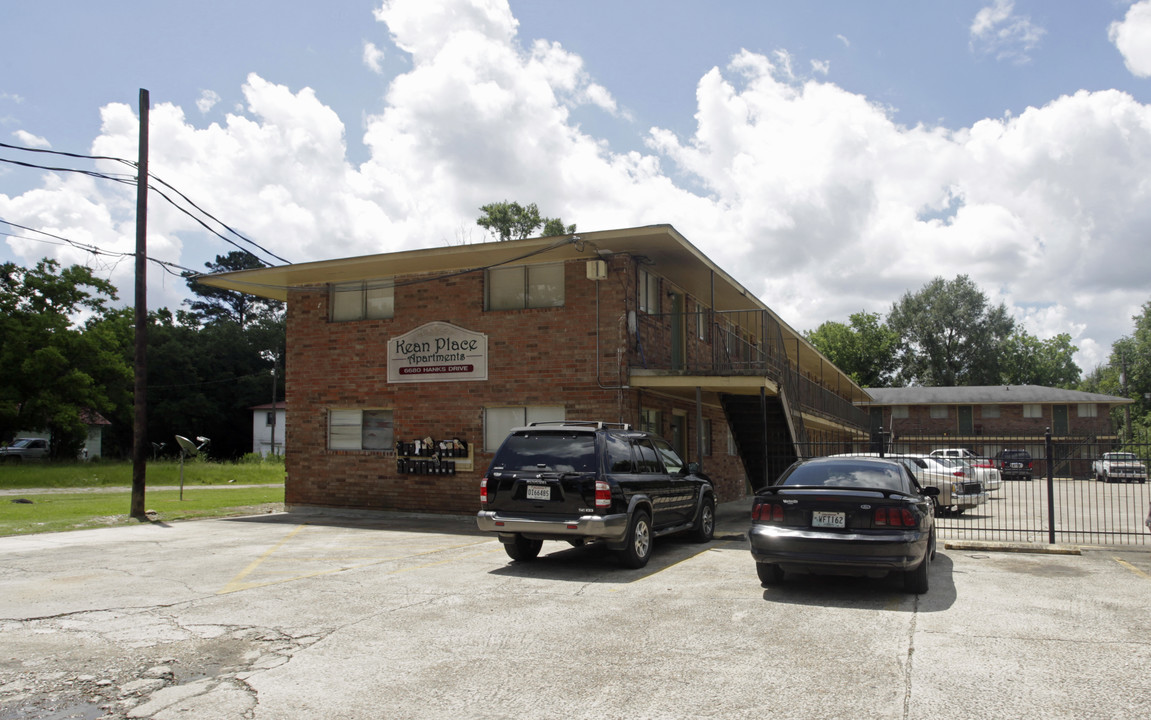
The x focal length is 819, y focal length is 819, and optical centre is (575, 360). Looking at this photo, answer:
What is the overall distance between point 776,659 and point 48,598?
271 inches

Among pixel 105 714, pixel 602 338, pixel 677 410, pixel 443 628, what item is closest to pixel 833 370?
pixel 677 410

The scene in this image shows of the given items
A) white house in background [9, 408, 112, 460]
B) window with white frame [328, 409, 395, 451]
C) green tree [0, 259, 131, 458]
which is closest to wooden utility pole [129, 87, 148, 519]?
window with white frame [328, 409, 395, 451]

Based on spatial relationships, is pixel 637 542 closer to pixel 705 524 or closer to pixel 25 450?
pixel 705 524

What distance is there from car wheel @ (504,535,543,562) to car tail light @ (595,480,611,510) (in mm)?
1278

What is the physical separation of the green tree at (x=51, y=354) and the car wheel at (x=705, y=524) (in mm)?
38644

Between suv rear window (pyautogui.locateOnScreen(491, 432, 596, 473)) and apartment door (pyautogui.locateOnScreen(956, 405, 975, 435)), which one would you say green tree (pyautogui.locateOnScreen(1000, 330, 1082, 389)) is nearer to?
apartment door (pyautogui.locateOnScreen(956, 405, 975, 435))

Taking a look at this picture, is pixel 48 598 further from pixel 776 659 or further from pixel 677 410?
pixel 677 410

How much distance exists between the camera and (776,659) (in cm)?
566

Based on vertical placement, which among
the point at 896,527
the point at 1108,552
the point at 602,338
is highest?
the point at 602,338

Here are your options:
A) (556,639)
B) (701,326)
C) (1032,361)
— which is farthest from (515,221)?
(1032,361)

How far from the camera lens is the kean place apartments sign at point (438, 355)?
16672 millimetres

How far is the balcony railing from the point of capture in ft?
52.4

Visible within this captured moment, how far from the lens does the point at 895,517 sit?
775 cm

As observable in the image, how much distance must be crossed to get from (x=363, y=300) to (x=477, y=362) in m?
3.34
